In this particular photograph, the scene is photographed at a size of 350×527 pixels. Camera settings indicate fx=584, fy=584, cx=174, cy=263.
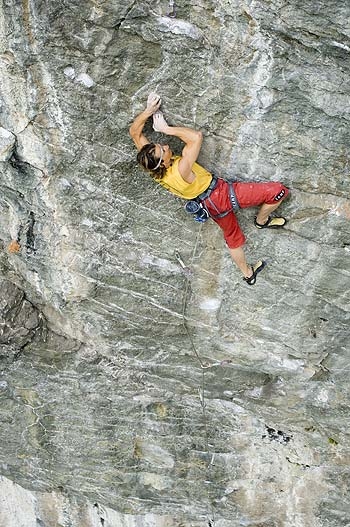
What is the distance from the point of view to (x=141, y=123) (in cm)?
614

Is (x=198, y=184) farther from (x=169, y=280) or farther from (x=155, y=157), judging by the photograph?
(x=169, y=280)

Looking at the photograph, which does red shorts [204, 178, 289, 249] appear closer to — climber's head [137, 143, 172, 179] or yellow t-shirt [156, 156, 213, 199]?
yellow t-shirt [156, 156, 213, 199]

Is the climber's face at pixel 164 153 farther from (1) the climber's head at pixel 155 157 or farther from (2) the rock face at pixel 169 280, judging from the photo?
(2) the rock face at pixel 169 280

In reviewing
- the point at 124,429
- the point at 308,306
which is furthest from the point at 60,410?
the point at 308,306

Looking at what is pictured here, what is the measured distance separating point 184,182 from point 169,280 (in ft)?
5.96

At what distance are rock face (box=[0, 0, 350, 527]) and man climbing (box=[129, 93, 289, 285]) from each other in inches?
6.7

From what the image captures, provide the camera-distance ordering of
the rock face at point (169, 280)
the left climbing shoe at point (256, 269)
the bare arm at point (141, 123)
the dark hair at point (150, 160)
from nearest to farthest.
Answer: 1. the rock face at point (169, 280)
2. the dark hair at point (150, 160)
3. the bare arm at point (141, 123)
4. the left climbing shoe at point (256, 269)

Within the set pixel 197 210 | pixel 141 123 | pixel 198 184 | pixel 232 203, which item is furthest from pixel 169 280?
pixel 141 123

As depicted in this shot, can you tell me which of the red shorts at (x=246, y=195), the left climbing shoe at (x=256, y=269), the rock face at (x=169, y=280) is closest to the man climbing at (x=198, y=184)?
the red shorts at (x=246, y=195)

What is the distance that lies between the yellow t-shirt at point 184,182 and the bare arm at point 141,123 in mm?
410

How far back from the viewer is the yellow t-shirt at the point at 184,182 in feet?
20.0

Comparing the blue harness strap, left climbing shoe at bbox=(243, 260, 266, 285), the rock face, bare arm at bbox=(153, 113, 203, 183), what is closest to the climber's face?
bare arm at bbox=(153, 113, 203, 183)

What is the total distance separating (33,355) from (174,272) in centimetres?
265

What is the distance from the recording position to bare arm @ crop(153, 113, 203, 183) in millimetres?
6027
